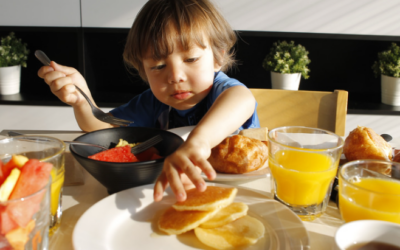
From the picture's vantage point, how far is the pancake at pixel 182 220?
1.93 feet

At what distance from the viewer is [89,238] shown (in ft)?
1.83

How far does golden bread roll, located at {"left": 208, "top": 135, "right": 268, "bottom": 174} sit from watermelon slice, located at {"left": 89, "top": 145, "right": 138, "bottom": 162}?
0.66 feet

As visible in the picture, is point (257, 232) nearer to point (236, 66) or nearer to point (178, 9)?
point (178, 9)

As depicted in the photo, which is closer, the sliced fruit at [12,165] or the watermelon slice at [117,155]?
the sliced fruit at [12,165]

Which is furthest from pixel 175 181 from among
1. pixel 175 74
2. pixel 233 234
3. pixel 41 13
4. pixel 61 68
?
pixel 41 13

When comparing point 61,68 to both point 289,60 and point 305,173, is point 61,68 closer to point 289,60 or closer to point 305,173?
point 305,173

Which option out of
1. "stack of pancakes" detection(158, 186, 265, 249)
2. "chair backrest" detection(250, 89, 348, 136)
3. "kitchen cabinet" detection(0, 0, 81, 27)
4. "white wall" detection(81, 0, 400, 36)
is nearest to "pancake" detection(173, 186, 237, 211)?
"stack of pancakes" detection(158, 186, 265, 249)

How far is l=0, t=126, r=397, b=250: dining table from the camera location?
0.60 m

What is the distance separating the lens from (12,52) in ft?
8.36

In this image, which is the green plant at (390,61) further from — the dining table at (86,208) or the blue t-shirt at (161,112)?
the dining table at (86,208)

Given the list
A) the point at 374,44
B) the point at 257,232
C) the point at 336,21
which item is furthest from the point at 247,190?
the point at 374,44

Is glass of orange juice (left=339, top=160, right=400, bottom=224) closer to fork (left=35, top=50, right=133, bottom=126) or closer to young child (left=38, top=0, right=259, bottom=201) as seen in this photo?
young child (left=38, top=0, right=259, bottom=201)

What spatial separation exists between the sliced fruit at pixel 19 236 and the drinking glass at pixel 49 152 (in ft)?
0.47

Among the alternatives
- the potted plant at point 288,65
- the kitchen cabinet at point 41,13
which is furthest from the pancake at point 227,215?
the kitchen cabinet at point 41,13
